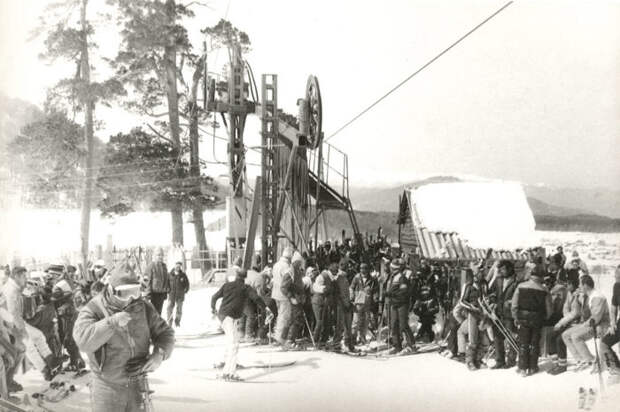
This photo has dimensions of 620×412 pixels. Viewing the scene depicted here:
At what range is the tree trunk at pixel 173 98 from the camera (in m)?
6.33

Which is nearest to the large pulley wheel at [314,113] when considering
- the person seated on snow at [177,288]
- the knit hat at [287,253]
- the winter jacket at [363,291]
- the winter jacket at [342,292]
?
the knit hat at [287,253]

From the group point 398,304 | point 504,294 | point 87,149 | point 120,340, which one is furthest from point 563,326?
point 87,149

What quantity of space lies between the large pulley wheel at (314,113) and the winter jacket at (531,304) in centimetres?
302

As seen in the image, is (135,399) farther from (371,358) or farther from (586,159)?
(586,159)

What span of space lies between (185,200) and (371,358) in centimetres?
292

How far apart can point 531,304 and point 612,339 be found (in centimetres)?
116

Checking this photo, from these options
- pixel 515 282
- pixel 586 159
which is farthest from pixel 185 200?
pixel 586 159

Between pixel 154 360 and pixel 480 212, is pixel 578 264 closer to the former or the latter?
pixel 480 212

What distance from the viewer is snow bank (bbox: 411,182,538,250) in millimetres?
6848

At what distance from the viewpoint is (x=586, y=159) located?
711 centimetres

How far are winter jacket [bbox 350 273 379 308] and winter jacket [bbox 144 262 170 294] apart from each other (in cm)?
229

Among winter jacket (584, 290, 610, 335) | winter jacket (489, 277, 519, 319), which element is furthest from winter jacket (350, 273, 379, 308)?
winter jacket (584, 290, 610, 335)

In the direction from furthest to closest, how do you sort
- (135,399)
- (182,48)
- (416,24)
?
(416,24)
(182,48)
(135,399)

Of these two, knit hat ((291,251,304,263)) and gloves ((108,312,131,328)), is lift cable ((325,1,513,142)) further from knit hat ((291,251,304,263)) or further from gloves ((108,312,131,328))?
gloves ((108,312,131,328))
